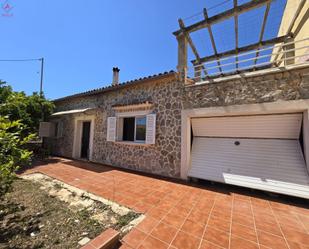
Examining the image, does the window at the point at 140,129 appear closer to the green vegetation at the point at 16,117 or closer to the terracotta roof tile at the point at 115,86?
the terracotta roof tile at the point at 115,86

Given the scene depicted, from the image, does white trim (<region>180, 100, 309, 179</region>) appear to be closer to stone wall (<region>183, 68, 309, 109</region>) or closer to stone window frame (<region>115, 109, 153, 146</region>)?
stone wall (<region>183, 68, 309, 109</region>)

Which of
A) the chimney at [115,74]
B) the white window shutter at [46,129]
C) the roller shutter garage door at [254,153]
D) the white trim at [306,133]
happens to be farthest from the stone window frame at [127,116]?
the white window shutter at [46,129]

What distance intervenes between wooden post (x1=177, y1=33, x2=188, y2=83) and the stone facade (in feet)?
1.34

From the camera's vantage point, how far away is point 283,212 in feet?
12.7

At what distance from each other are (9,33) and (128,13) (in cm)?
862

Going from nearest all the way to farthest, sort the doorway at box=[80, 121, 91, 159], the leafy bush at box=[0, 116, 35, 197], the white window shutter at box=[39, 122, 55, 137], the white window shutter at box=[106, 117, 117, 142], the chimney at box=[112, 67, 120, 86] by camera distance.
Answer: the leafy bush at box=[0, 116, 35, 197]
the white window shutter at box=[106, 117, 117, 142]
the white window shutter at box=[39, 122, 55, 137]
the doorway at box=[80, 121, 91, 159]
the chimney at box=[112, 67, 120, 86]

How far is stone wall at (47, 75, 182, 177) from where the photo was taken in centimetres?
675

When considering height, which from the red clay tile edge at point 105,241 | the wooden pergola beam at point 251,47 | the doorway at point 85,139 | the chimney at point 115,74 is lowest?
the red clay tile edge at point 105,241

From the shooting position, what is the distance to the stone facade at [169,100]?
4.81 meters

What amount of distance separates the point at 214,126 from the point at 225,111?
92 cm

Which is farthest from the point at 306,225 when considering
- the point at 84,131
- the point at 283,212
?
the point at 84,131

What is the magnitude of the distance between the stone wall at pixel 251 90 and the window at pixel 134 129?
2.82m

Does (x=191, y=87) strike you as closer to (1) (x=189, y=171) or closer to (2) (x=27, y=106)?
(1) (x=189, y=171)

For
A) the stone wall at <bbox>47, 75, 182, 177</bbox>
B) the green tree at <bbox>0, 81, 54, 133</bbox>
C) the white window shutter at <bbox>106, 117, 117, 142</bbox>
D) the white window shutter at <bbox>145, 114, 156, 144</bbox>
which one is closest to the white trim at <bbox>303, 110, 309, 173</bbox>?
the stone wall at <bbox>47, 75, 182, 177</bbox>
